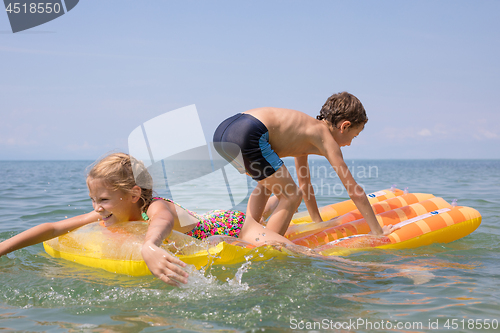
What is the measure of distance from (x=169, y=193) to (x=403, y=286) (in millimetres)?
2246

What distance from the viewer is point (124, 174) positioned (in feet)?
9.61

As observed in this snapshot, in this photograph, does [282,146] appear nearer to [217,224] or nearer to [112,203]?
[217,224]

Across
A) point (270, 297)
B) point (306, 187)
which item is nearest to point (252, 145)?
point (306, 187)

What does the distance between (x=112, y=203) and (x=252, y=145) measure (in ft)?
3.98

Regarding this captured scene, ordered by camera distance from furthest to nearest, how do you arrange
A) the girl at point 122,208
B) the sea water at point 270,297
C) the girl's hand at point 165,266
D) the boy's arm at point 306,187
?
the boy's arm at point 306,187 < the girl at point 122,208 < the girl's hand at point 165,266 < the sea water at point 270,297

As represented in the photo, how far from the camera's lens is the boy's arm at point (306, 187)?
415 cm

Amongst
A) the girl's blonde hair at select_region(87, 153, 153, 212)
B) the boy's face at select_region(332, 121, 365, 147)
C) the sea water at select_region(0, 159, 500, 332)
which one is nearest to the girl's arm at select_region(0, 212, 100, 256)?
the sea water at select_region(0, 159, 500, 332)

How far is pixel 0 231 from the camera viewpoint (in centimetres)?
437

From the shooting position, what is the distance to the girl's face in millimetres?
2881

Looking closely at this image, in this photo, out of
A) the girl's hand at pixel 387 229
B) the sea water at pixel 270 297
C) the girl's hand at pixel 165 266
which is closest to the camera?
the sea water at pixel 270 297

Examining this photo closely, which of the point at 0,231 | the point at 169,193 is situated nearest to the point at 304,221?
the point at 169,193

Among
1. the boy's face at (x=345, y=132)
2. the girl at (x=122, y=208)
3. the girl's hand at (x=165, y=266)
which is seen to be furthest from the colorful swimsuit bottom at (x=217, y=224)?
the boy's face at (x=345, y=132)

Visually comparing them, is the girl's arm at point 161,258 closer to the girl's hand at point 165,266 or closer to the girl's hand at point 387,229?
the girl's hand at point 165,266

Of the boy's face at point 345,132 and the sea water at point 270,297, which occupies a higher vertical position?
the boy's face at point 345,132
